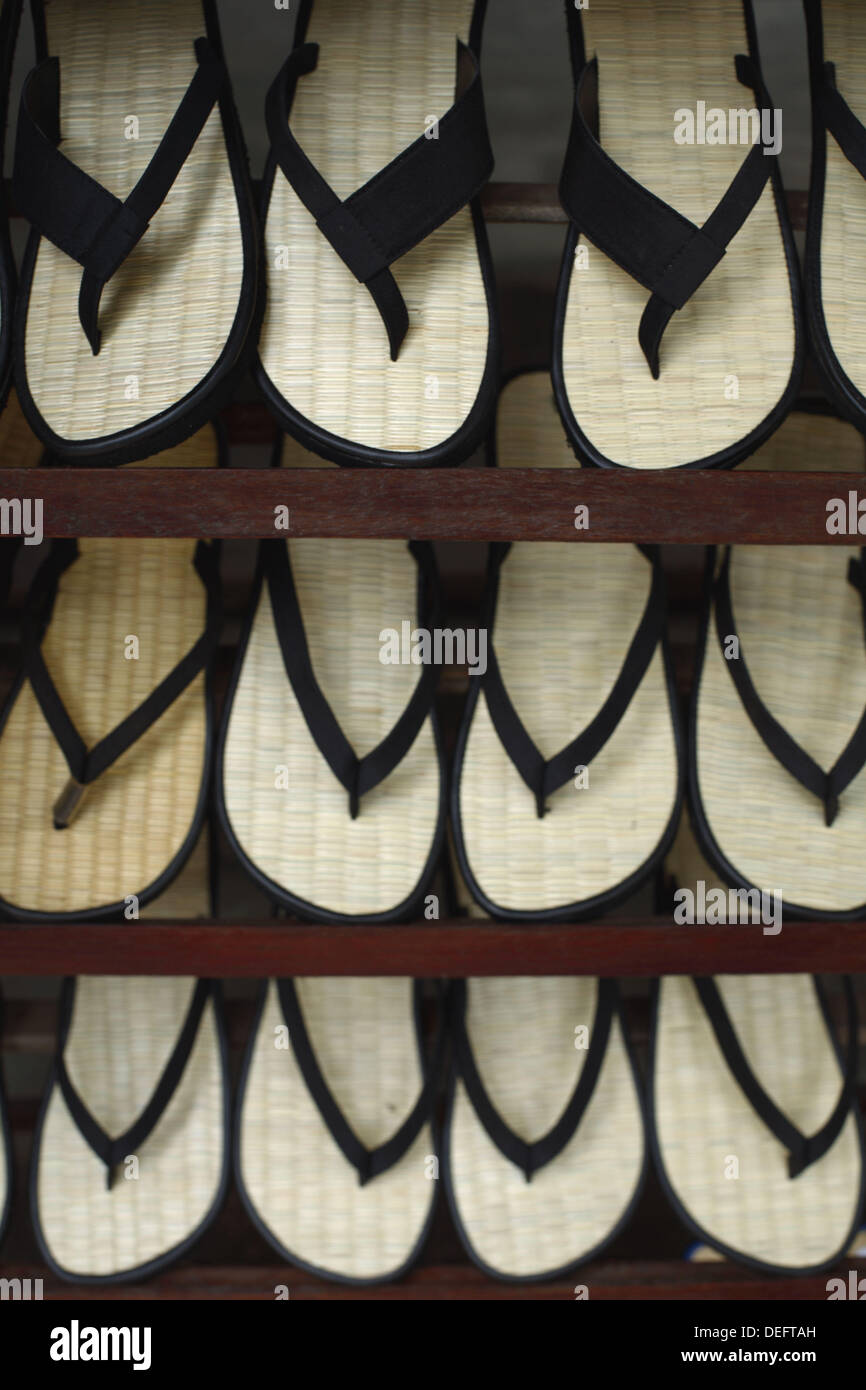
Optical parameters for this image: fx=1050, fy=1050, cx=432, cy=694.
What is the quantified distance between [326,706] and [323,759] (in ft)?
0.17

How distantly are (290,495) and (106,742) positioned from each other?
314 mm

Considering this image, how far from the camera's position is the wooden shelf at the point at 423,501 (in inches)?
23.9

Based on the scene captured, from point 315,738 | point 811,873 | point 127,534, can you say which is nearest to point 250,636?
point 315,738

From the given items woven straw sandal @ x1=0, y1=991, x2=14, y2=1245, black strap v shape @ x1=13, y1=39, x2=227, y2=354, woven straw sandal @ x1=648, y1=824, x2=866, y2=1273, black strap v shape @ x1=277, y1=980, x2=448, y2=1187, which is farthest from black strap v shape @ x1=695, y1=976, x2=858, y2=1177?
black strap v shape @ x1=13, y1=39, x2=227, y2=354

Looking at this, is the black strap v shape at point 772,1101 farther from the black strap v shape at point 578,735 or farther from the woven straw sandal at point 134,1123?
the woven straw sandal at point 134,1123

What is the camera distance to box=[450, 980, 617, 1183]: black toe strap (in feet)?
2.86

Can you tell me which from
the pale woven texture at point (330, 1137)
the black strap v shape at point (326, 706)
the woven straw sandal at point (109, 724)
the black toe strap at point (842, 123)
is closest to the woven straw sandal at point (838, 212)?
the black toe strap at point (842, 123)

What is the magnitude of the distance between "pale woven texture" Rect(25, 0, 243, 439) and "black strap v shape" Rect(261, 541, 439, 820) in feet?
0.62

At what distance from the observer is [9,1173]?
0.89 meters

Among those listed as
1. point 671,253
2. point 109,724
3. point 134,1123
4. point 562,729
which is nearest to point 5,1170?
point 134,1123

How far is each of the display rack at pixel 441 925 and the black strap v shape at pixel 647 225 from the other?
11cm

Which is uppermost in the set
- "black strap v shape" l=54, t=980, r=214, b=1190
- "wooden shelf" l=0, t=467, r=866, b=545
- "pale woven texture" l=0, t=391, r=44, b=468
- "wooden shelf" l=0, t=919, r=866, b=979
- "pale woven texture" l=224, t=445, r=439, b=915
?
"pale woven texture" l=0, t=391, r=44, b=468

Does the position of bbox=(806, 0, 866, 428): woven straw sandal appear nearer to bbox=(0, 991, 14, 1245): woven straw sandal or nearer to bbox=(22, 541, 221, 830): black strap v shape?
bbox=(22, 541, 221, 830): black strap v shape

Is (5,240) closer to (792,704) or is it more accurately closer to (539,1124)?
(792,704)
